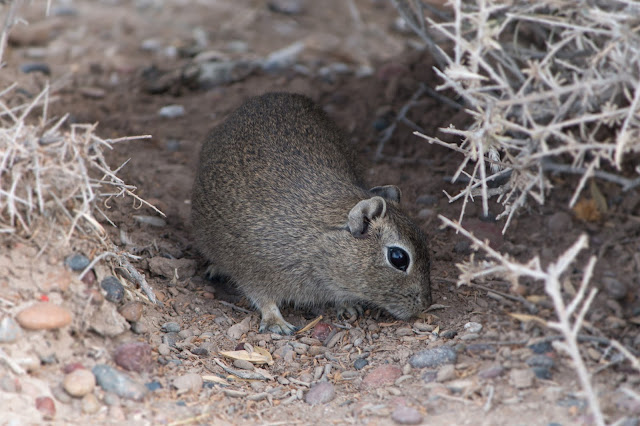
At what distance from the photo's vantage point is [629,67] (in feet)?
13.0

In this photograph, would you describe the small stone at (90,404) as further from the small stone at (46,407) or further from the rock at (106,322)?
the rock at (106,322)

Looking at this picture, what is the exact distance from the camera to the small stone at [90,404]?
3842 mm

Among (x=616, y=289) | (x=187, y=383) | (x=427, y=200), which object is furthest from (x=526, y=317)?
(x=427, y=200)

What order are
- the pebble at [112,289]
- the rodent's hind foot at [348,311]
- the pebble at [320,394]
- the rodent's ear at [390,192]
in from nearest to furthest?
the pebble at [320,394] < the pebble at [112,289] < the rodent's hind foot at [348,311] < the rodent's ear at [390,192]

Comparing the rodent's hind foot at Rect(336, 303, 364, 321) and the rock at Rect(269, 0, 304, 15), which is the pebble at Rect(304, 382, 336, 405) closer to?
the rodent's hind foot at Rect(336, 303, 364, 321)

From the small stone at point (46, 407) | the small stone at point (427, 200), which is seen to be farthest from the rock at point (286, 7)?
the small stone at point (46, 407)

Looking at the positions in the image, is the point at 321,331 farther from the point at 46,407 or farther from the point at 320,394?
the point at 46,407

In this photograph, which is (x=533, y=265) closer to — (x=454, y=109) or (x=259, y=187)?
(x=259, y=187)

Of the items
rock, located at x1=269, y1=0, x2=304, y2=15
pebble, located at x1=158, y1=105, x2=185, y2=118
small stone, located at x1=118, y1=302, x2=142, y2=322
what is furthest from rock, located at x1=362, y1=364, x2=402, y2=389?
rock, located at x1=269, y1=0, x2=304, y2=15

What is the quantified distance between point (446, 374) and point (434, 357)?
26cm

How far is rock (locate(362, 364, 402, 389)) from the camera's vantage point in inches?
177

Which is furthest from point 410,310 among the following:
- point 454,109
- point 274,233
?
point 454,109

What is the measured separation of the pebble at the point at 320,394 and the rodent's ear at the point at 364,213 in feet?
4.45

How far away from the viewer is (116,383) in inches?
159
